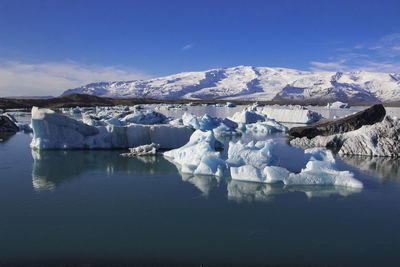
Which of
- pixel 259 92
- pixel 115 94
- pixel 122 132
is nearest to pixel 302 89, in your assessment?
pixel 259 92

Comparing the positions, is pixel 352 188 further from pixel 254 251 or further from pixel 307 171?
pixel 254 251

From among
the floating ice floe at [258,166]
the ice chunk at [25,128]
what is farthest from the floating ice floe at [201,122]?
the ice chunk at [25,128]

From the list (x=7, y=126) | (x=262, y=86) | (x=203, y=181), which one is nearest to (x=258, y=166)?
(x=203, y=181)

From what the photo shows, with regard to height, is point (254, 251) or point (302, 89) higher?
point (302, 89)

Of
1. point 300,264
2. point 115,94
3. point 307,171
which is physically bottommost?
point 300,264

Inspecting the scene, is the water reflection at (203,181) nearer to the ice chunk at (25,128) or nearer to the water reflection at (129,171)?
the water reflection at (129,171)

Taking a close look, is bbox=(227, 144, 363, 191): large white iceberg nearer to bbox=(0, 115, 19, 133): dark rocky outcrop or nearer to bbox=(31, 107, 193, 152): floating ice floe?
bbox=(31, 107, 193, 152): floating ice floe
